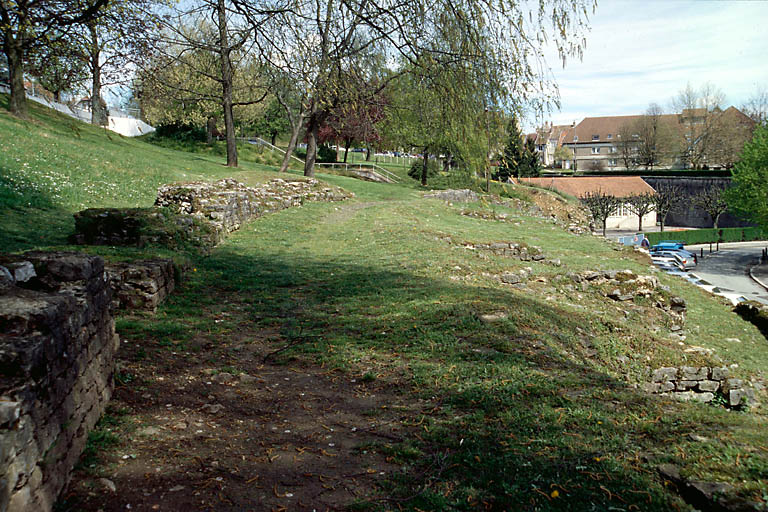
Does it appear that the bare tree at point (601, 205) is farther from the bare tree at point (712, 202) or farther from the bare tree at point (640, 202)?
the bare tree at point (712, 202)

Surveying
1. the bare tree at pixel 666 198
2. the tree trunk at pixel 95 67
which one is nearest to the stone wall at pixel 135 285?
the tree trunk at pixel 95 67

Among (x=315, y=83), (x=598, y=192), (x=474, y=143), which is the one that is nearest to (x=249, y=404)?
(x=474, y=143)

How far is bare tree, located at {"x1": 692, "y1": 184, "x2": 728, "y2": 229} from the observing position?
59.3 meters

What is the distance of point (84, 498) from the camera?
113 inches

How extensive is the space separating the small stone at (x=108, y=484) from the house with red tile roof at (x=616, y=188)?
2590 inches

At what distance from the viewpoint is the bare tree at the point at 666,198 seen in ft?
204

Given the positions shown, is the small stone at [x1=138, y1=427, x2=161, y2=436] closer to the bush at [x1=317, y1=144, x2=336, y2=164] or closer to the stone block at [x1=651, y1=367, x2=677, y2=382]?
the stone block at [x1=651, y1=367, x2=677, y2=382]

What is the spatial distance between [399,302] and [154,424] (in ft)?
15.8

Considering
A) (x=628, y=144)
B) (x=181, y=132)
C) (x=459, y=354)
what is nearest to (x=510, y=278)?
(x=459, y=354)

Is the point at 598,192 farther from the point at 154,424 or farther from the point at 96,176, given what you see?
the point at 154,424

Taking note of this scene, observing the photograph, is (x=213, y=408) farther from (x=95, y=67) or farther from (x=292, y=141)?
(x=292, y=141)

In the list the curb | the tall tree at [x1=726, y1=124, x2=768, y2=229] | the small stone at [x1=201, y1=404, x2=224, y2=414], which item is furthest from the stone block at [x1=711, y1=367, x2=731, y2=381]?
the tall tree at [x1=726, y1=124, x2=768, y2=229]

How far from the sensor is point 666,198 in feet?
208

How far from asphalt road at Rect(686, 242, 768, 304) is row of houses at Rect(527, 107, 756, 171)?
25.7m
